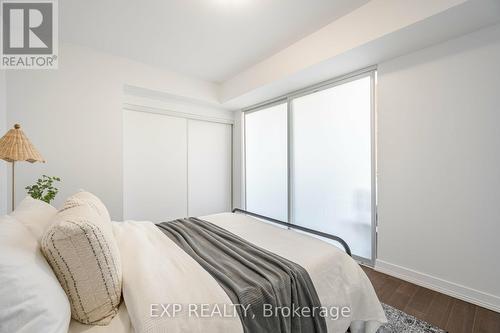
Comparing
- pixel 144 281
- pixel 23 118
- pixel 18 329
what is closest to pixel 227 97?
pixel 23 118

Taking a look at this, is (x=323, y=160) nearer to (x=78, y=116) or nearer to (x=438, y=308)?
(x=438, y=308)

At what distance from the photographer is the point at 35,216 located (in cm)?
107

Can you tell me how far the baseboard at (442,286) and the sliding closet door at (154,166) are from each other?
306 centimetres

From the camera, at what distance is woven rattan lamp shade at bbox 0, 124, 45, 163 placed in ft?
5.01

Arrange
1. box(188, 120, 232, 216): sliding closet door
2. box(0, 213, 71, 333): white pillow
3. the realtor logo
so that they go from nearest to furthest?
box(0, 213, 71, 333): white pillow → the realtor logo → box(188, 120, 232, 216): sliding closet door

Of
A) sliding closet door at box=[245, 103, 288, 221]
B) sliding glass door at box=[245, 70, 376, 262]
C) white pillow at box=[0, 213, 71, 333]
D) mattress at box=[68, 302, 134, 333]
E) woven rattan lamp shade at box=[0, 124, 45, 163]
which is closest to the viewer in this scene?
white pillow at box=[0, 213, 71, 333]

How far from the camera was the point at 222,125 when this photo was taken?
4281 millimetres

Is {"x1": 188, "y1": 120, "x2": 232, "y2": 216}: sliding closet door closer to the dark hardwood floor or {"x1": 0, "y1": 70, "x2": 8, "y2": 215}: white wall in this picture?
{"x1": 0, "y1": 70, "x2": 8, "y2": 215}: white wall

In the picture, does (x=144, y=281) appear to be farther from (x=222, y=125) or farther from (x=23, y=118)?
(x=222, y=125)

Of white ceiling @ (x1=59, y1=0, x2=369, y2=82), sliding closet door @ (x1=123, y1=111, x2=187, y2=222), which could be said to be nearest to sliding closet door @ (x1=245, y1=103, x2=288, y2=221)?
white ceiling @ (x1=59, y1=0, x2=369, y2=82)

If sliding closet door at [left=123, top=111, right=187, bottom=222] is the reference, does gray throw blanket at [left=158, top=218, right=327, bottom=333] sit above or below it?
below

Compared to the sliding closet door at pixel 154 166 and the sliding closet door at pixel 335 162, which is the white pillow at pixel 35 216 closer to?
the sliding closet door at pixel 154 166

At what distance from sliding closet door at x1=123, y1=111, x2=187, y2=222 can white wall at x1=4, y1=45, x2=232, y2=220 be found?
327mm

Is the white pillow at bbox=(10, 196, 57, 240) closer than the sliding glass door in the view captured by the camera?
Yes
